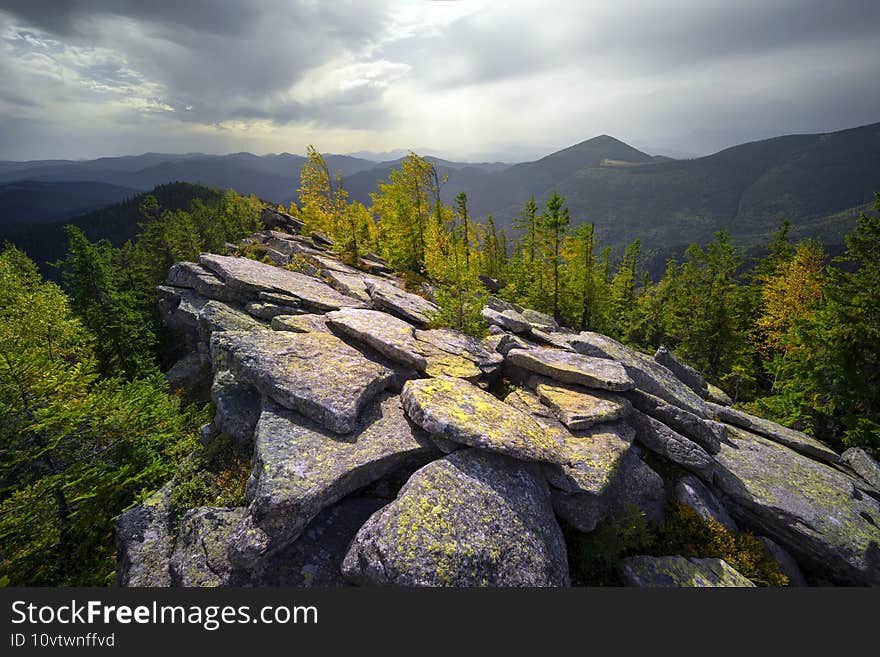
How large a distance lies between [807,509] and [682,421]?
4339 mm

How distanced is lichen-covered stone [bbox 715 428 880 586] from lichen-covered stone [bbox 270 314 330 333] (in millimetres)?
15625

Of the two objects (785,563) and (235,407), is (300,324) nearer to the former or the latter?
(235,407)

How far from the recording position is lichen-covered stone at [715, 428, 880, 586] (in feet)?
35.9

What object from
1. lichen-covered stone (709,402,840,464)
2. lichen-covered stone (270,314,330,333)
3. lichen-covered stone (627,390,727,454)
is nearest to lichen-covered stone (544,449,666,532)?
lichen-covered stone (627,390,727,454)

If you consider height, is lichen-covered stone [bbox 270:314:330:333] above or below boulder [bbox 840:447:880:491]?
above

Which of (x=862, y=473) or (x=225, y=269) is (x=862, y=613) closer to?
(x=862, y=473)

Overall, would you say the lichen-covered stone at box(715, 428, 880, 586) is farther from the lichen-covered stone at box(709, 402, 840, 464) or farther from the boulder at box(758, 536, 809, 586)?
the lichen-covered stone at box(709, 402, 840, 464)

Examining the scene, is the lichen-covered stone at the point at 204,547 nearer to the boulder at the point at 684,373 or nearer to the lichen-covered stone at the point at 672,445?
the lichen-covered stone at the point at 672,445

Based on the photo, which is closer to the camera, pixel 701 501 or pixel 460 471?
pixel 460 471

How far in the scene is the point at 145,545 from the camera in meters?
8.98

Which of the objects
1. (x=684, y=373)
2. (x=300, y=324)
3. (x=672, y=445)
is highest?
(x=300, y=324)

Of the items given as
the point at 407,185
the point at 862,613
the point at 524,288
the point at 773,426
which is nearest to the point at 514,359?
the point at 862,613

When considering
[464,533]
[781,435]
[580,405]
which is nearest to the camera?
[464,533]

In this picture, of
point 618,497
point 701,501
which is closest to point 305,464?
point 618,497
